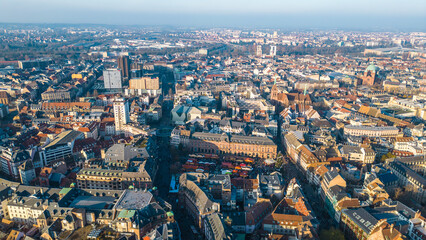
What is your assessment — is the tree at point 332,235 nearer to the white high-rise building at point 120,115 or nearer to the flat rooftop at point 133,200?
the flat rooftop at point 133,200

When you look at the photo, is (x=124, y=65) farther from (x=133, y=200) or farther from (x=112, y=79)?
(x=133, y=200)

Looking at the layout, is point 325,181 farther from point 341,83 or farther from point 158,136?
point 341,83

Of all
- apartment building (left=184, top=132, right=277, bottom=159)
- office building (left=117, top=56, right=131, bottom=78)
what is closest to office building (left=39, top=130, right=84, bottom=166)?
apartment building (left=184, top=132, right=277, bottom=159)

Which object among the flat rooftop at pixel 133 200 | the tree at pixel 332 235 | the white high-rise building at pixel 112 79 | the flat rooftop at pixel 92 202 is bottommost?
the tree at pixel 332 235

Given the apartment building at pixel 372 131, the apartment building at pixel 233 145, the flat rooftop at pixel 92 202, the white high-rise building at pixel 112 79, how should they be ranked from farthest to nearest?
the white high-rise building at pixel 112 79, the apartment building at pixel 372 131, the apartment building at pixel 233 145, the flat rooftop at pixel 92 202

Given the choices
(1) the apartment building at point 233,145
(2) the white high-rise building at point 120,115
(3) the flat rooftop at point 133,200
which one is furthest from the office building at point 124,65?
(3) the flat rooftop at point 133,200

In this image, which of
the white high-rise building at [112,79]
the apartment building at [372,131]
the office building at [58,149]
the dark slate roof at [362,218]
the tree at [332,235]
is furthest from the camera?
the white high-rise building at [112,79]
